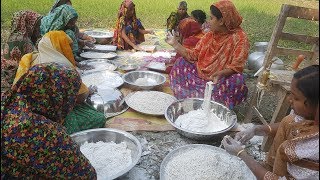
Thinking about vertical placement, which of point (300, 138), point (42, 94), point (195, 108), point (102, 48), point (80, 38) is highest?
point (42, 94)

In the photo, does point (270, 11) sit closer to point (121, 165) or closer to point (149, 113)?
point (149, 113)

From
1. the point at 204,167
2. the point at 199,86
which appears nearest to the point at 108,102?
the point at 199,86

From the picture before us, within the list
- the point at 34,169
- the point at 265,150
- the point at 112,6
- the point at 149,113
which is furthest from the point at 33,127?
the point at 112,6

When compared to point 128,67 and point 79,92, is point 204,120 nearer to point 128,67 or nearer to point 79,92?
point 79,92

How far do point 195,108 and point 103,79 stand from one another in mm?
1517

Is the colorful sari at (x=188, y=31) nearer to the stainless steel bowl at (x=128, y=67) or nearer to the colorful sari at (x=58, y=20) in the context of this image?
the stainless steel bowl at (x=128, y=67)

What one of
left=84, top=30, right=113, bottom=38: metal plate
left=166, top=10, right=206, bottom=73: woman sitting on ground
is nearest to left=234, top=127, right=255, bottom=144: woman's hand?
left=166, top=10, right=206, bottom=73: woman sitting on ground

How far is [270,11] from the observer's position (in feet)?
39.6

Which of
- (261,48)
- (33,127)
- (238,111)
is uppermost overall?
(33,127)

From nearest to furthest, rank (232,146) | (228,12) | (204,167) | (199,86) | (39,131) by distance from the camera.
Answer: (39,131) < (232,146) < (204,167) < (228,12) < (199,86)

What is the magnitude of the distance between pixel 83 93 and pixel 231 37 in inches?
74.8

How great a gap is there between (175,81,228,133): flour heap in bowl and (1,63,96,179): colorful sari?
144cm

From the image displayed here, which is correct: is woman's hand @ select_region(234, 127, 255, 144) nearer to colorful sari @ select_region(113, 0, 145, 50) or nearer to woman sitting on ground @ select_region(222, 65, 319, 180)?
woman sitting on ground @ select_region(222, 65, 319, 180)

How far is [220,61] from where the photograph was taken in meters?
3.59
